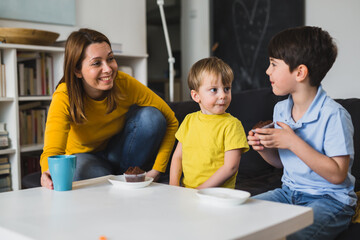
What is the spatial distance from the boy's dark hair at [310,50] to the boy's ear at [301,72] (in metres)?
0.01

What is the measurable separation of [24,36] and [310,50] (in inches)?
85.2

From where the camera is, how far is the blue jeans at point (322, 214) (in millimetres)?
1227

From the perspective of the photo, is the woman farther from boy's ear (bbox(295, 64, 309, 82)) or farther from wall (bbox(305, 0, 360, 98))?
wall (bbox(305, 0, 360, 98))

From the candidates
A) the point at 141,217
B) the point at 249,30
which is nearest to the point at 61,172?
the point at 141,217

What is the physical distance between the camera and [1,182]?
9.21 ft

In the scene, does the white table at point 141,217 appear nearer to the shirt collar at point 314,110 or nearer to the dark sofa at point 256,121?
the shirt collar at point 314,110

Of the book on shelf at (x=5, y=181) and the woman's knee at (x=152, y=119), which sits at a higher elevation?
the woman's knee at (x=152, y=119)

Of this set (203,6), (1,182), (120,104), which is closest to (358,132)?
(120,104)

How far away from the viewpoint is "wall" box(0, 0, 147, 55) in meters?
3.64

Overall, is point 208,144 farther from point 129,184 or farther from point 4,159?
point 4,159

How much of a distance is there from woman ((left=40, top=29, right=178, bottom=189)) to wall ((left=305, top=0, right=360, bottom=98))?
5.66 feet

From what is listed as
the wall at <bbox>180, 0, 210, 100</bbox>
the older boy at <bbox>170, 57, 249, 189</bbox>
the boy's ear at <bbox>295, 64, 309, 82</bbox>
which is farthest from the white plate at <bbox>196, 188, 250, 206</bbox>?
the wall at <bbox>180, 0, 210, 100</bbox>

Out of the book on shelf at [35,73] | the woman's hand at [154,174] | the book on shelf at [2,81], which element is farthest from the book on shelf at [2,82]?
the woman's hand at [154,174]

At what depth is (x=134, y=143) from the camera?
2.09 metres
